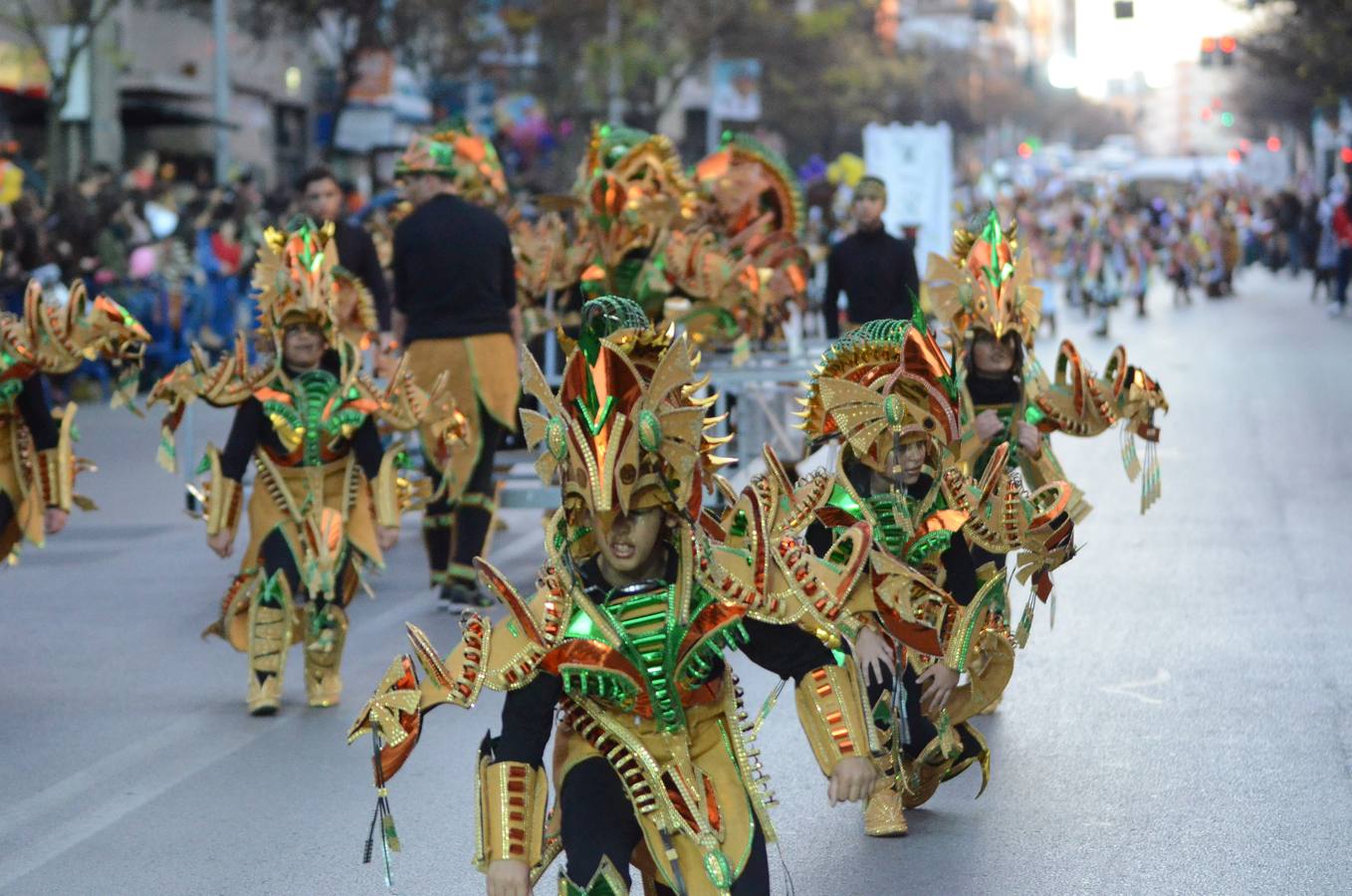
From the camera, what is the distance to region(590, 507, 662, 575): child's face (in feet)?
14.9

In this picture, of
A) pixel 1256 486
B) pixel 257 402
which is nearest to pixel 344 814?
pixel 257 402

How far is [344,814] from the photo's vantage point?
23.2ft

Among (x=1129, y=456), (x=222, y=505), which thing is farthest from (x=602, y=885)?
(x=1129, y=456)

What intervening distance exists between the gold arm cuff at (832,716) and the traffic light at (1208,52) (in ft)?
155

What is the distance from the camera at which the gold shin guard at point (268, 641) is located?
842 cm

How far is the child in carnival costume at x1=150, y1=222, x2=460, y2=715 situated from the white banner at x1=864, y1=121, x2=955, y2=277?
716 inches

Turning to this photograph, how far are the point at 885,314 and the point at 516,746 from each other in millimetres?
9423

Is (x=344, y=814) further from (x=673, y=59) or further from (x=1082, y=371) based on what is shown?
(x=673, y=59)

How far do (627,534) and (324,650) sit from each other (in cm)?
420

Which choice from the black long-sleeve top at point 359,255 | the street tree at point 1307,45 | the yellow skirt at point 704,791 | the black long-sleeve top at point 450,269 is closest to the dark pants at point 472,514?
the black long-sleeve top at point 450,269

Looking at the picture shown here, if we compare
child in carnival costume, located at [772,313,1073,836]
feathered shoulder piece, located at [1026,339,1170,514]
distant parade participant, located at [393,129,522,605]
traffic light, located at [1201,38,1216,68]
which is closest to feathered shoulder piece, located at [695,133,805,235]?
distant parade participant, located at [393,129,522,605]

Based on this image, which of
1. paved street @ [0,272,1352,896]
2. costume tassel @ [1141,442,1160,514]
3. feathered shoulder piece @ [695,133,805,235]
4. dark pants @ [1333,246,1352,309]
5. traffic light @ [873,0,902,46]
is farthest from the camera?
traffic light @ [873,0,902,46]

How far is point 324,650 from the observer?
8531 millimetres

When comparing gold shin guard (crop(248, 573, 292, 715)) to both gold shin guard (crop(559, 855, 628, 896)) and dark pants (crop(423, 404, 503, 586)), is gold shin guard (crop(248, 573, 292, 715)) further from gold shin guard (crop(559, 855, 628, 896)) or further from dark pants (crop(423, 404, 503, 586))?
gold shin guard (crop(559, 855, 628, 896))
